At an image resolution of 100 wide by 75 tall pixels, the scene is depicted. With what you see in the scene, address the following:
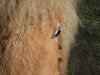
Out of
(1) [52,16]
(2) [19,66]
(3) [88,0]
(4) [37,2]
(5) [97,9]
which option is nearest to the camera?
(2) [19,66]

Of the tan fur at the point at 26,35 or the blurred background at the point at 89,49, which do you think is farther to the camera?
the blurred background at the point at 89,49

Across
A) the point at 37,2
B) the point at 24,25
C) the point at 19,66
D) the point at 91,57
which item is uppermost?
the point at 37,2

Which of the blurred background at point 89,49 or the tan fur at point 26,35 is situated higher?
the tan fur at point 26,35

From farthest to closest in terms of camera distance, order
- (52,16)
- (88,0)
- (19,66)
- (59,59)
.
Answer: (88,0) < (59,59) < (52,16) < (19,66)

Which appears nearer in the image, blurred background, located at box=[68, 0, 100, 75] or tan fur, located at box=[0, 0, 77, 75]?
tan fur, located at box=[0, 0, 77, 75]

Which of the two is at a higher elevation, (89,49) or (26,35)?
(26,35)

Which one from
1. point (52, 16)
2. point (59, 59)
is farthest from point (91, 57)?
point (52, 16)

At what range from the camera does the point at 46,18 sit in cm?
202

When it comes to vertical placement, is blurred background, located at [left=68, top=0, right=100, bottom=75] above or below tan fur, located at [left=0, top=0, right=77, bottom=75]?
below

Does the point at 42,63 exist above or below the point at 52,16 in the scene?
below

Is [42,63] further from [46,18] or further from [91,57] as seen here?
[91,57]

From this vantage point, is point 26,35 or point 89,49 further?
point 89,49

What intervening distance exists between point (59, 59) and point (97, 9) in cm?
402

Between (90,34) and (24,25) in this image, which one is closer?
(24,25)
